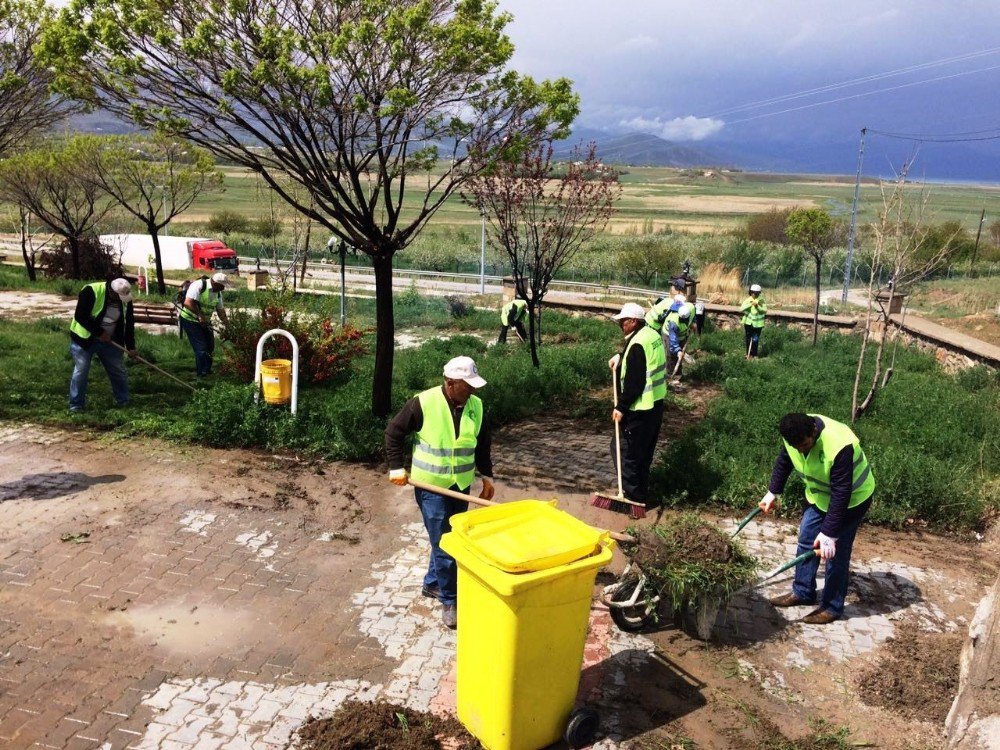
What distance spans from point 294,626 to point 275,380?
12.2ft

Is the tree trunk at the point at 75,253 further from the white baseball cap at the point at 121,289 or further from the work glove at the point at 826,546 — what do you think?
the work glove at the point at 826,546

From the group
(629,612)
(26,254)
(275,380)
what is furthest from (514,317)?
(26,254)

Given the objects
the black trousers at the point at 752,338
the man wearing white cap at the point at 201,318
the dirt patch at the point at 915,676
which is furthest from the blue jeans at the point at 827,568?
the black trousers at the point at 752,338

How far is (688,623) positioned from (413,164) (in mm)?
5187

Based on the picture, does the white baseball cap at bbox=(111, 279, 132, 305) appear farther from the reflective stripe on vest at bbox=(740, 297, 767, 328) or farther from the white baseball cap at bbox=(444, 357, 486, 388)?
the reflective stripe on vest at bbox=(740, 297, 767, 328)

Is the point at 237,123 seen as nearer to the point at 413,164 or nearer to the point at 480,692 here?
the point at 413,164

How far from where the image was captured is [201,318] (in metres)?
10.3

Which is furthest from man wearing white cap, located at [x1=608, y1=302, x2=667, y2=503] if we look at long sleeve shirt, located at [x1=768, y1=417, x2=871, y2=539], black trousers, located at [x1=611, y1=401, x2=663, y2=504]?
long sleeve shirt, located at [x1=768, y1=417, x2=871, y2=539]

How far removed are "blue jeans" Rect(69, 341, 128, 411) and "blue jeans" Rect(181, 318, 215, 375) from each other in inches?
63.0

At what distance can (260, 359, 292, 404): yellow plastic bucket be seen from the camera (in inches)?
314

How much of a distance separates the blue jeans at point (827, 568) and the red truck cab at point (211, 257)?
28357 mm

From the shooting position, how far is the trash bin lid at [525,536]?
352 cm

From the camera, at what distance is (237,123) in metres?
7.19

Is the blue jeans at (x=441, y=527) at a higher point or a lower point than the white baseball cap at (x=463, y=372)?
lower
